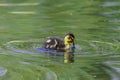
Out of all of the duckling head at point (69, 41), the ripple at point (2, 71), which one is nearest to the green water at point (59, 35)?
the ripple at point (2, 71)

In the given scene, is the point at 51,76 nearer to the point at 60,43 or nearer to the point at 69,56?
Answer: the point at 69,56

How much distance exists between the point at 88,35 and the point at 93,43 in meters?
0.57

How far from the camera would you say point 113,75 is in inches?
297

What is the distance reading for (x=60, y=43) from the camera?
364 inches

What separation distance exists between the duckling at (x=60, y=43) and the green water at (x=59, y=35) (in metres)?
0.16

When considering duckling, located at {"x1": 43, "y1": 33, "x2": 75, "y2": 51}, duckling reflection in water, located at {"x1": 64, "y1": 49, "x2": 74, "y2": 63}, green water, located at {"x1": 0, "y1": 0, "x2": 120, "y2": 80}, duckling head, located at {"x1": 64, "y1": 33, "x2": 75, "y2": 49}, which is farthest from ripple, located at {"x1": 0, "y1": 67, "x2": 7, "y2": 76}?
duckling head, located at {"x1": 64, "y1": 33, "x2": 75, "y2": 49}

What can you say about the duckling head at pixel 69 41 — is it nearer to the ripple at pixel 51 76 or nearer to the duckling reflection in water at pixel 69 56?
the duckling reflection in water at pixel 69 56

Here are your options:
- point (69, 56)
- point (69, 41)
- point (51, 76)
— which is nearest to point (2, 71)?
point (51, 76)

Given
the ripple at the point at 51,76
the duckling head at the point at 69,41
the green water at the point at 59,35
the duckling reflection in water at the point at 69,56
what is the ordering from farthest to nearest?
the duckling head at the point at 69,41, the duckling reflection in water at the point at 69,56, the green water at the point at 59,35, the ripple at the point at 51,76

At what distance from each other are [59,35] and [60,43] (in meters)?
0.86

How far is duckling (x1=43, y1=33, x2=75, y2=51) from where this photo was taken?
29.7 ft

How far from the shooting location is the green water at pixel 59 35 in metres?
7.71

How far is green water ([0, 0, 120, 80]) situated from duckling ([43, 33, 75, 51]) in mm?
163

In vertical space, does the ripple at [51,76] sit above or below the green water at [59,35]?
below
